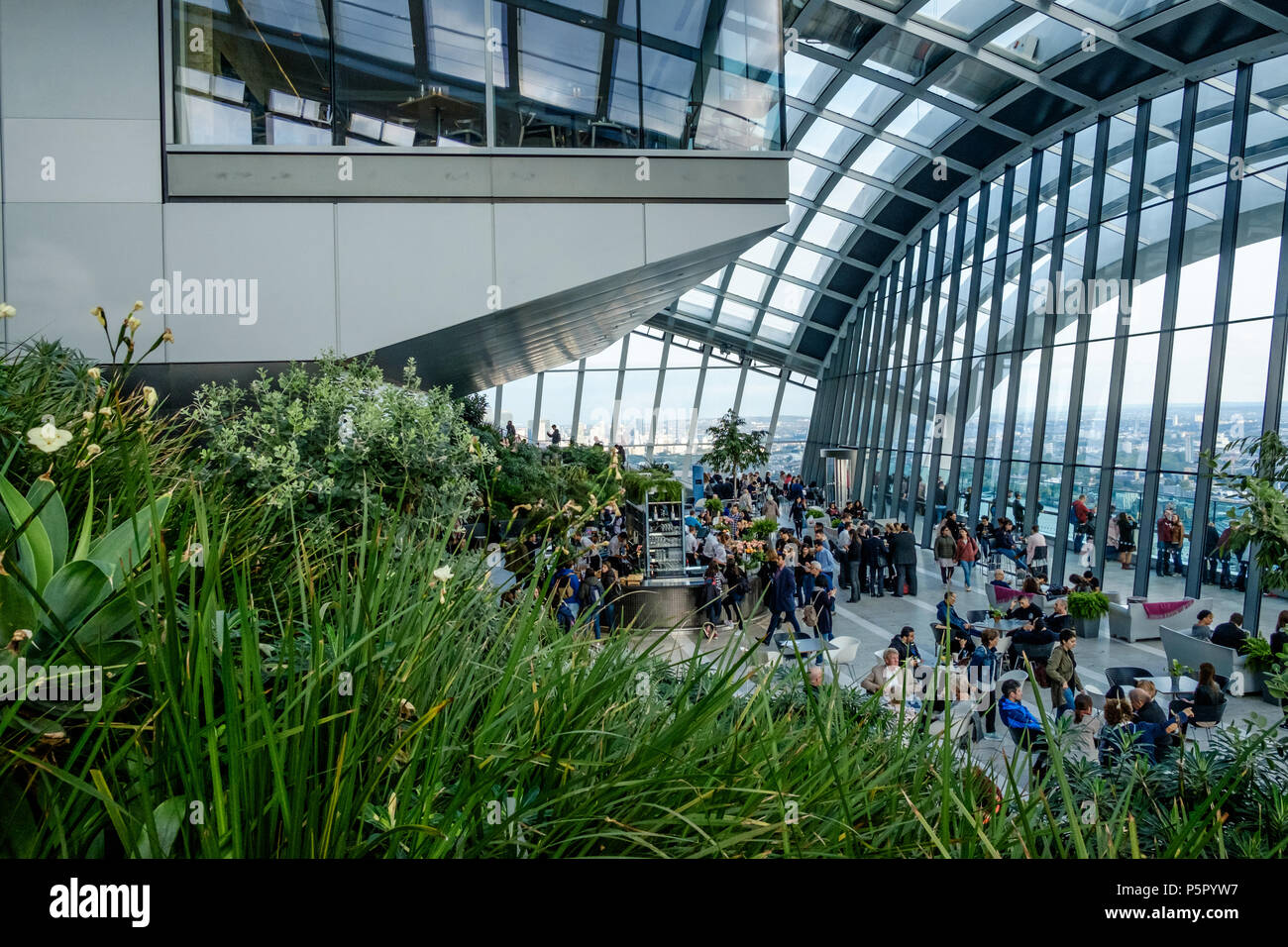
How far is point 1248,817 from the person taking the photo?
3.88 metres

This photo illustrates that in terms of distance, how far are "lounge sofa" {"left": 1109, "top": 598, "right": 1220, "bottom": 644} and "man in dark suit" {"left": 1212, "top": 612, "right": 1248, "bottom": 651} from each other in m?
2.14

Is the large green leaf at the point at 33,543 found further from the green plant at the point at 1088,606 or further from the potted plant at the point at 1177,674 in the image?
the green plant at the point at 1088,606

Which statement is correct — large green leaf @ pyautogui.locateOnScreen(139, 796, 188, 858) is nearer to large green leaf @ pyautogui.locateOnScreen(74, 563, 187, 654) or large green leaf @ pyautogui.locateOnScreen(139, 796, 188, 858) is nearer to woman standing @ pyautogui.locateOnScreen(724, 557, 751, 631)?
large green leaf @ pyautogui.locateOnScreen(74, 563, 187, 654)

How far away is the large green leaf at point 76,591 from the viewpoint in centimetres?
161

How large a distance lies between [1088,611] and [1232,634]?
249 cm

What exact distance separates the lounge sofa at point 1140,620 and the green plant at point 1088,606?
19cm

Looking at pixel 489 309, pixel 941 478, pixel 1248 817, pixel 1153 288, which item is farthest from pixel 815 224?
pixel 1248 817

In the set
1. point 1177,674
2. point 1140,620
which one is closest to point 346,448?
point 1177,674

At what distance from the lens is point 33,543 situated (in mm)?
1695

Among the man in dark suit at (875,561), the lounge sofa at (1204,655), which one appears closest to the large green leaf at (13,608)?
the lounge sofa at (1204,655)

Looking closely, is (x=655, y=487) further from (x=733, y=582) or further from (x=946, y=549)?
(x=946, y=549)
